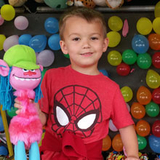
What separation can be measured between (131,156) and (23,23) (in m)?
1.48

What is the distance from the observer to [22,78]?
0.81 meters

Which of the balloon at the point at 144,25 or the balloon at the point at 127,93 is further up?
the balloon at the point at 144,25

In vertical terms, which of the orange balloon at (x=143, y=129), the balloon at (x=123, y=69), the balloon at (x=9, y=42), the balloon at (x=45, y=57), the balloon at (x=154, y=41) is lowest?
the orange balloon at (x=143, y=129)

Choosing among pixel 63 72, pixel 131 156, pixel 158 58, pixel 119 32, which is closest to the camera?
pixel 131 156

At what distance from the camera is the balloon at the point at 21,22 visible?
81.0 inches

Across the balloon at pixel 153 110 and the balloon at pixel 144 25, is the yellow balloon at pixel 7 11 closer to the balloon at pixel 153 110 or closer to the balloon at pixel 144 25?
the balloon at pixel 144 25

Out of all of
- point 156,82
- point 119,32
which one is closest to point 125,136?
point 156,82

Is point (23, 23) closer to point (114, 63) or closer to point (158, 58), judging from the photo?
point (114, 63)

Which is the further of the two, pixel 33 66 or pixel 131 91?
pixel 131 91

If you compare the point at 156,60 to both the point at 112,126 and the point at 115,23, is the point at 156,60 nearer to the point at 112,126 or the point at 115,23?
the point at 115,23

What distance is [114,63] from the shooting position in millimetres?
2090

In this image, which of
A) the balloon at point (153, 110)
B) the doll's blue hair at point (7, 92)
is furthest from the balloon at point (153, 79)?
the doll's blue hair at point (7, 92)

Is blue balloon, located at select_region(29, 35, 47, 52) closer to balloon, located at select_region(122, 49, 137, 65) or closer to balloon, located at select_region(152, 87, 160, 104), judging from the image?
balloon, located at select_region(122, 49, 137, 65)

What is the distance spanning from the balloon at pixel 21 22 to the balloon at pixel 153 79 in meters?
1.13
